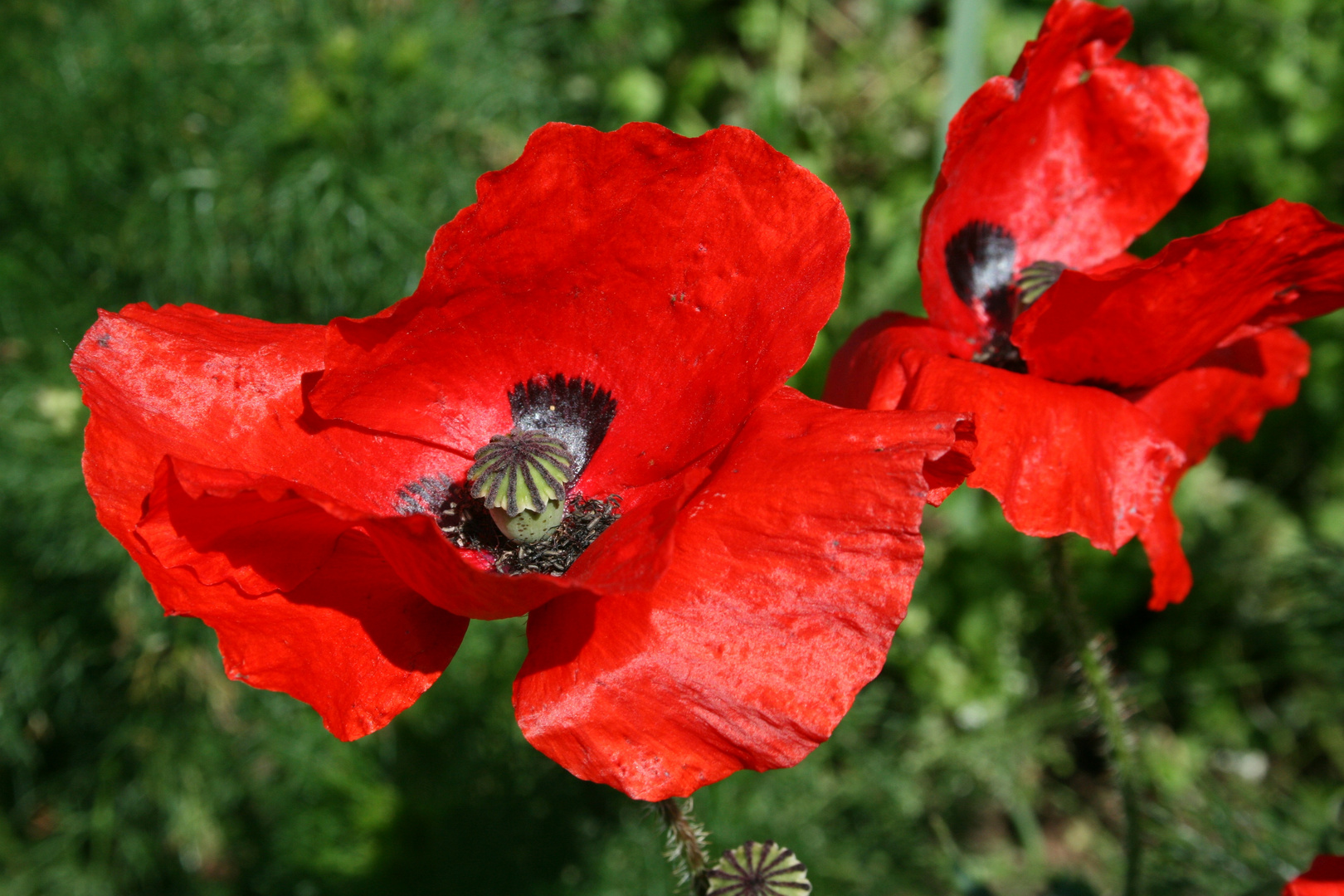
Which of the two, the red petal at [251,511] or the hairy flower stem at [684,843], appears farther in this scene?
the hairy flower stem at [684,843]

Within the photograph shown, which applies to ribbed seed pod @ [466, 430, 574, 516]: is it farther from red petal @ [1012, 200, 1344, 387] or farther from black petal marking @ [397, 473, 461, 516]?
red petal @ [1012, 200, 1344, 387]

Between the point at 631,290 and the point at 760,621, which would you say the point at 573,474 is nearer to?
the point at 631,290

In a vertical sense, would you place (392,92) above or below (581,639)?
below

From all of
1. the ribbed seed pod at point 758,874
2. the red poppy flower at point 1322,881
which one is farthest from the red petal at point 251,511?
the red poppy flower at point 1322,881

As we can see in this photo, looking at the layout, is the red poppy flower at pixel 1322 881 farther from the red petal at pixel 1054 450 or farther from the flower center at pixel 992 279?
the flower center at pixel 992 279

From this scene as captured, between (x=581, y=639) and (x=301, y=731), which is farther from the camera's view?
(x=301, y=731)

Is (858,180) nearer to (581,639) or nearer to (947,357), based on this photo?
(947,357)

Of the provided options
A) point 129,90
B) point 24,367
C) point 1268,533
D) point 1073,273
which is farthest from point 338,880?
point 1268,533
